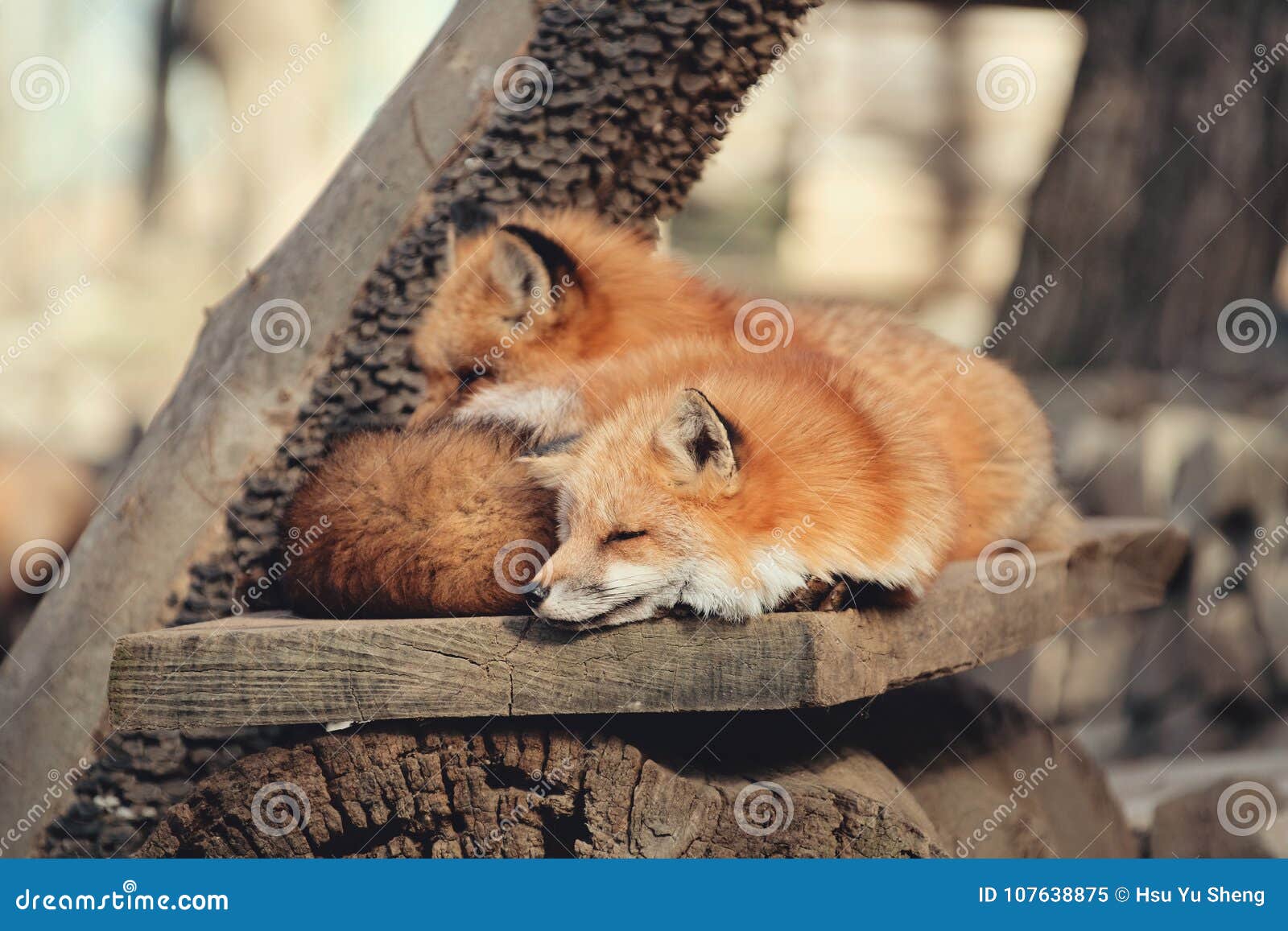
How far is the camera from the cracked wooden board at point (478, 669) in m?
2.16

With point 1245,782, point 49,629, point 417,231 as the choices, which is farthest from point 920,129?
point 49,629

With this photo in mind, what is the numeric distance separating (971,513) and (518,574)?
1380 millimetres

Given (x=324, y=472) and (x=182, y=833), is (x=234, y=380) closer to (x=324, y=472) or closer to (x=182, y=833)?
(x=324, y=472)

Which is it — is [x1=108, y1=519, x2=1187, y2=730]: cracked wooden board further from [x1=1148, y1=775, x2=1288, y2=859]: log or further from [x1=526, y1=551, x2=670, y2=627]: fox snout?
[x1=1148, y1=775, x2=1288, y2=859]: log

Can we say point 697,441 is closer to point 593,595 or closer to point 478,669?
point 593,595

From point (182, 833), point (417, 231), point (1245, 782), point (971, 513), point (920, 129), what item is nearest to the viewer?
point (182, 833)

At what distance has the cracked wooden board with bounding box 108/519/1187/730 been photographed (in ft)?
7.08

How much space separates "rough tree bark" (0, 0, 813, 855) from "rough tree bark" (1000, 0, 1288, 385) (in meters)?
4.61

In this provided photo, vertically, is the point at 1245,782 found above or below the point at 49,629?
above

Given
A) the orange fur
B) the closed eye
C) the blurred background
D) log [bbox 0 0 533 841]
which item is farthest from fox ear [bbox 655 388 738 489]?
the blurred background

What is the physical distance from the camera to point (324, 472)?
258 centimetres

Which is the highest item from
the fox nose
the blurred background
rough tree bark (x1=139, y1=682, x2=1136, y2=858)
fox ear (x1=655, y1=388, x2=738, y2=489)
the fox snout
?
the blurred background

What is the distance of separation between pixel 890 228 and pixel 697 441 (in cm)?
1167

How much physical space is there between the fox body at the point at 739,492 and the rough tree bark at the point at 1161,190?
5.18 meters
